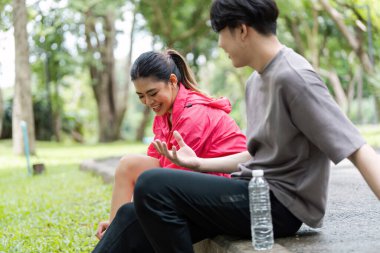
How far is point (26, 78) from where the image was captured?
48.0 ft

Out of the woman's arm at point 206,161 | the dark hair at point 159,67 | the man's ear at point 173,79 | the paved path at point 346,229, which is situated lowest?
the paved path at point 346,229

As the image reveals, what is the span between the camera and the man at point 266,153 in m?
2.29

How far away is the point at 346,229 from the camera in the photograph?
294cm

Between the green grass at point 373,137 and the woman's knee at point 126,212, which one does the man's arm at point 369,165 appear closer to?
the woman's knee at point 126,212

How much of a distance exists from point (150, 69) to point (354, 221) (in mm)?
1292

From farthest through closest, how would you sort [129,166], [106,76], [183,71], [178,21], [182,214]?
[106,76] → [178,21] → [183,71] → [129,166] → [182,214]

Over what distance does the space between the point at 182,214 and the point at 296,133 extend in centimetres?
55

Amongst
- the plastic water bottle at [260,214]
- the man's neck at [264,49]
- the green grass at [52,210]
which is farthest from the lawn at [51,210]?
the man's neck at [264,49]

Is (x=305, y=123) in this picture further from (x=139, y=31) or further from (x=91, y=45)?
(x=139, y=31)

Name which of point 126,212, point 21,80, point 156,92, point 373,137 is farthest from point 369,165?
point 21,80

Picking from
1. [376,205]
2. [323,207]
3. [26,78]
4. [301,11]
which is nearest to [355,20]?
[301,11]

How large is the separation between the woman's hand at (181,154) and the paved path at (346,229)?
1.62ft

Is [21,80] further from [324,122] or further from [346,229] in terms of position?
[324,122]

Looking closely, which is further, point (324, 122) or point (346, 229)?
point (346, 229)
